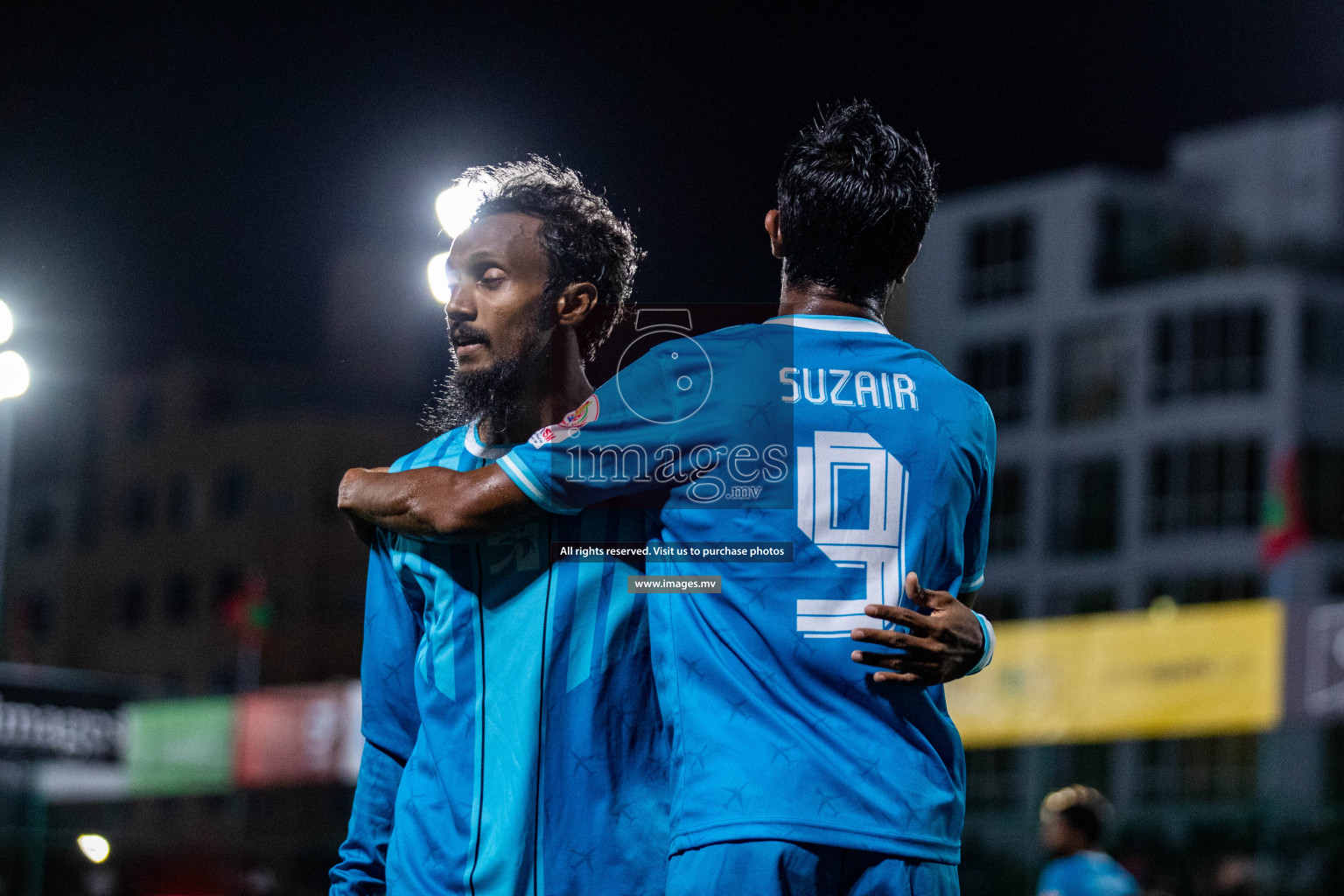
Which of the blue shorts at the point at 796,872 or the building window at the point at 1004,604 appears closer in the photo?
the blue shorts at the point at 796,872

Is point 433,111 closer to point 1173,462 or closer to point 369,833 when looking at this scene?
point 369,833

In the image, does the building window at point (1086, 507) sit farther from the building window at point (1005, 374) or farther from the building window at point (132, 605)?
the building window at point (132, 605)

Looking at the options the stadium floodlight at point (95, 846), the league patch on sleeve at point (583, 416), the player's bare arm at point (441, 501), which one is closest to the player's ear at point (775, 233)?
the league patch on sleeve at point (583, 416)

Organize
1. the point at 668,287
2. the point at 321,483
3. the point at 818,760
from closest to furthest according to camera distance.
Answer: the point at 818,760 < the point at 668,287 < the point at 321,483

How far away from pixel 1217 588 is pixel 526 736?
3299 centimetres

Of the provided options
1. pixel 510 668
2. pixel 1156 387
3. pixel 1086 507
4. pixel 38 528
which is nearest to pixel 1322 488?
pixel 1156 387

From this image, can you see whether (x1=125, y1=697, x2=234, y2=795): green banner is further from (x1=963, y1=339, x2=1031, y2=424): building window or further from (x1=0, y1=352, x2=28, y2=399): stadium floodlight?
(x1=963, y1=339, x2=1031, y2=424): building window

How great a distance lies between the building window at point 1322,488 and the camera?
3238 centimetres

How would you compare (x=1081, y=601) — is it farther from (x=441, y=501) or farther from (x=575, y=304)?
(x=441, y=501)

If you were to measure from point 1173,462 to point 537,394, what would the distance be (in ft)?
110

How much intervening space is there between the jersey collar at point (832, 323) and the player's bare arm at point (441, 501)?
46 cm

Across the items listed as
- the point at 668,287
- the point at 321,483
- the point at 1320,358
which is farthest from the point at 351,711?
the point at 321,483

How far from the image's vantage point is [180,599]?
4738 cm

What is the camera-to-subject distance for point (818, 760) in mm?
2383
